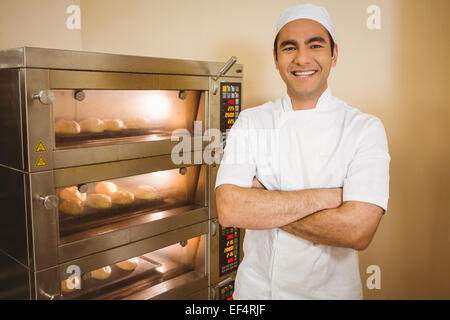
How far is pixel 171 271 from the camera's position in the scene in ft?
6.17

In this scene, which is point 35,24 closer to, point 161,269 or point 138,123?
point 138,123

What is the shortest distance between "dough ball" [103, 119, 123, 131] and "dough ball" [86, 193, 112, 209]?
275mm

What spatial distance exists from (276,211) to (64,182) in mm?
754

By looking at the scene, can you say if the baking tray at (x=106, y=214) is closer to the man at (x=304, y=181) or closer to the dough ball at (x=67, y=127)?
the dough ball at (x=67, y=127)

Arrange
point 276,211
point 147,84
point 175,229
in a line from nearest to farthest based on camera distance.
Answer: point 276,211 < point 147,84 < point 175,229

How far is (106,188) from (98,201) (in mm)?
61

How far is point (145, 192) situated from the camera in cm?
176

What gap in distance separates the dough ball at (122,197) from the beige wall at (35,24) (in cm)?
138

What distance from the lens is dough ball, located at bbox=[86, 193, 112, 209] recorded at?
1.58 m

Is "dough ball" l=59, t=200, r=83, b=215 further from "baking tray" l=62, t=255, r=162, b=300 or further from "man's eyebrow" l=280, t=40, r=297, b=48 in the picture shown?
"man's eyebrow" l=280, t=40, r=297, b=48

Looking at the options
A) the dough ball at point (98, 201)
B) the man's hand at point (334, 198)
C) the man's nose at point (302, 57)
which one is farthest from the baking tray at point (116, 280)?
the man's nose at point (302, 57)

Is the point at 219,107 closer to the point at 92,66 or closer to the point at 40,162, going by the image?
the point at 92,66

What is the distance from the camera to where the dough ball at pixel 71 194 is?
149 cm
